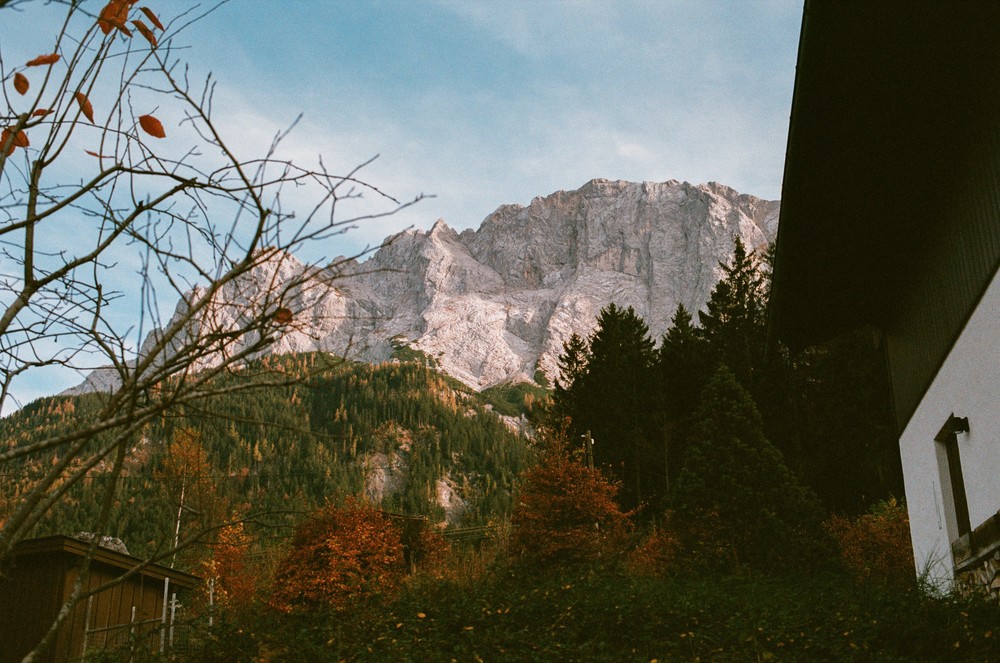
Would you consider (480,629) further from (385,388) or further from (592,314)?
(592,314)

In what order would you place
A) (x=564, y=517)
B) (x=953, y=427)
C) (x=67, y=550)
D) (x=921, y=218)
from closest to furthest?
(x=953, y=427) → (x=921, y=218) → (x=67, y=550) → (x=564, y=517)

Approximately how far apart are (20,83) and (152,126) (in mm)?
464

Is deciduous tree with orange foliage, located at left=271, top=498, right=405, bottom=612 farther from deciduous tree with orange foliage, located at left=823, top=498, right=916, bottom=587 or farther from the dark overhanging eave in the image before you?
the dark overhanging eave

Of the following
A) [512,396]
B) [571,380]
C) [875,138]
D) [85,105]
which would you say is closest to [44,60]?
[85,105]

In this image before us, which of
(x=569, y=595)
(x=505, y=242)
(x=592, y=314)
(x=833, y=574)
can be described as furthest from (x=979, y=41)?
(x=505, y=242)

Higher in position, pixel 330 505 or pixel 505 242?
pixel 505 242

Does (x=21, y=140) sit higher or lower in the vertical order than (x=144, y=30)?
lower

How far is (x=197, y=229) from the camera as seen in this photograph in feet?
10.1

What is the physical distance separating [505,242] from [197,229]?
16333cm

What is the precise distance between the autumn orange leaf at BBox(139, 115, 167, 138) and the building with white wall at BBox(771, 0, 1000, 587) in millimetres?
3844

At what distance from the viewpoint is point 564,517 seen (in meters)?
21.2

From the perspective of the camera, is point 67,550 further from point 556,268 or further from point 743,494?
point 556,268

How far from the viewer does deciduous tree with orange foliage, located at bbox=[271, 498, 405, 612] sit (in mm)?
20562

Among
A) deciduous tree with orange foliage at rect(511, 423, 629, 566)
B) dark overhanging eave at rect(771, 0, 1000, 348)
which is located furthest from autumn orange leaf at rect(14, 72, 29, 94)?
deciduous tree with orange foliage at rect(511, 423, 629, 566)
